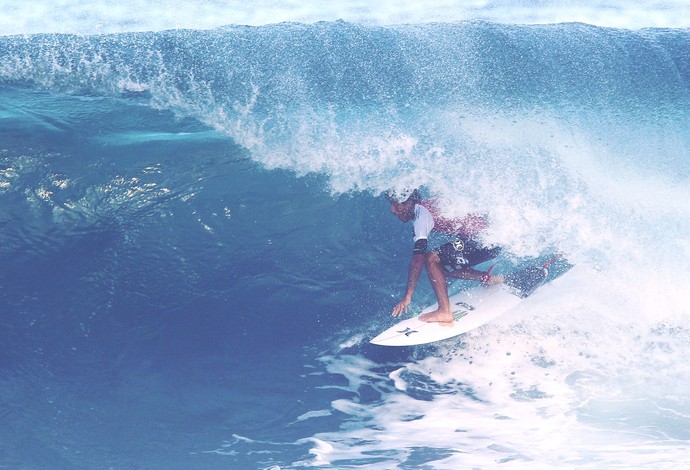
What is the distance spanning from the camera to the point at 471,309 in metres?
5.66

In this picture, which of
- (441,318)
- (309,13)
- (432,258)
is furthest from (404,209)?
(309,13)

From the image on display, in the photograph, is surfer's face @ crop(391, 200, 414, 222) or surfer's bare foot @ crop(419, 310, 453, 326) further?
surfer's bare foot @ crop(419, 310, 453, 326)

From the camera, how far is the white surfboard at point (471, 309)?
5.39 meters

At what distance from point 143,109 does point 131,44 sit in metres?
2.48

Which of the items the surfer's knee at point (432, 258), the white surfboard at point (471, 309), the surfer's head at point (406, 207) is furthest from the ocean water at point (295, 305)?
the surfer's head at point (406, 207)

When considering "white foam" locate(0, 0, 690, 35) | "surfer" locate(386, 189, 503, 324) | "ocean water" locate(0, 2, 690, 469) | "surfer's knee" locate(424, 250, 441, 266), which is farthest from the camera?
"white foam" locate(0, 0, 690, 35)

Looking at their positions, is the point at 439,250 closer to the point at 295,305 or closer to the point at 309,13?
the point at 295,305

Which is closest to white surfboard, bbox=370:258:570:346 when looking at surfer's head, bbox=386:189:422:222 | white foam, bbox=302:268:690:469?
white foam, bbox=302:268:690:469

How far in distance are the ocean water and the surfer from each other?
529mm

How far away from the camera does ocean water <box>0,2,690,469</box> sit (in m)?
5.51

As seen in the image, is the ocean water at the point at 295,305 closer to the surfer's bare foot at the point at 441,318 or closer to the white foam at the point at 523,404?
the white foam at the point at 523,404

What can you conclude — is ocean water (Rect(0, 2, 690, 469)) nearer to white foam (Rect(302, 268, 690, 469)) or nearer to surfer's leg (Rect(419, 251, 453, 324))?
white foam (Rect(302, 268, 690, 469))

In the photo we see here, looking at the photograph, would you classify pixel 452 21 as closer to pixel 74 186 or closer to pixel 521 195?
pixel 521 195

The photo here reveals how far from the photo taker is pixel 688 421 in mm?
5551
